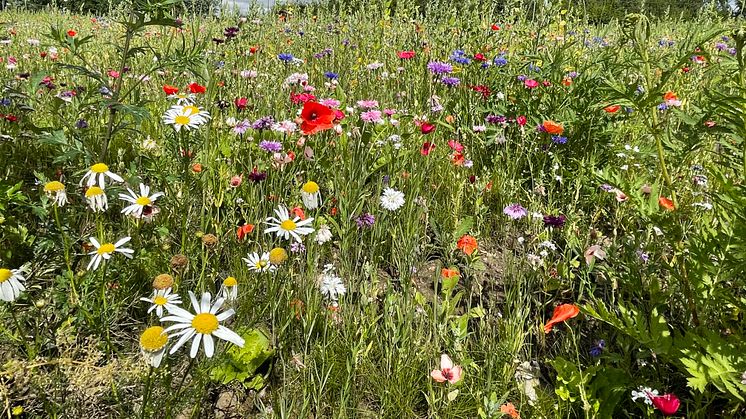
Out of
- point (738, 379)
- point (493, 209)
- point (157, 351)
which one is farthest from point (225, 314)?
point (493, 209)

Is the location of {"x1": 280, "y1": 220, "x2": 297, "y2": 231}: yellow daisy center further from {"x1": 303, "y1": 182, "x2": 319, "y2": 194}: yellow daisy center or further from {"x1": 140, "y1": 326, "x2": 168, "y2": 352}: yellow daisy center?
{"x1": 140, "y1": 326, "x2": 168, "y2": 352}: yellow daisy center

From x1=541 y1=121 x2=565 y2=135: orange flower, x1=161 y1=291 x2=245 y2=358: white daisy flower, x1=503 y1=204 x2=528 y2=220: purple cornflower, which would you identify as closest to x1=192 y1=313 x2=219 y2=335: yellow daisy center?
x1=161 y1=291 x2=245 y2=358: white daisy flower

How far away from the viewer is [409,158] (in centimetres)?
243

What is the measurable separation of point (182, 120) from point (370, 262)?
86cm

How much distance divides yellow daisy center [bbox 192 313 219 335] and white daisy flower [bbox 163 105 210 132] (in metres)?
0.92

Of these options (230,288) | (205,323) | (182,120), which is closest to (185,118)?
(182,120)

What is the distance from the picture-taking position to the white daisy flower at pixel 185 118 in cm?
171

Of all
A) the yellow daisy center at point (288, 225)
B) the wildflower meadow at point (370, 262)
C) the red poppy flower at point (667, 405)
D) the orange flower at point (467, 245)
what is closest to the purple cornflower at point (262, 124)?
the wildflower meadow at point (370, 262)

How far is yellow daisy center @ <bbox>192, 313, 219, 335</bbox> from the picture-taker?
0.98m

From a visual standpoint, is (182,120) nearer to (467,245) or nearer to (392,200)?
(392,200)

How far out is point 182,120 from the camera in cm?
173

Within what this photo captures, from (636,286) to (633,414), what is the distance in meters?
0.40

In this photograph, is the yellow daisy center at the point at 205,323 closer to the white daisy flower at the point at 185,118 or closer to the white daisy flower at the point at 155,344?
the white daisy flower at the point at 155,344

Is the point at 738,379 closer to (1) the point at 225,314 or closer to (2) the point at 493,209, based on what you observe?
(1) the point at 225,314
